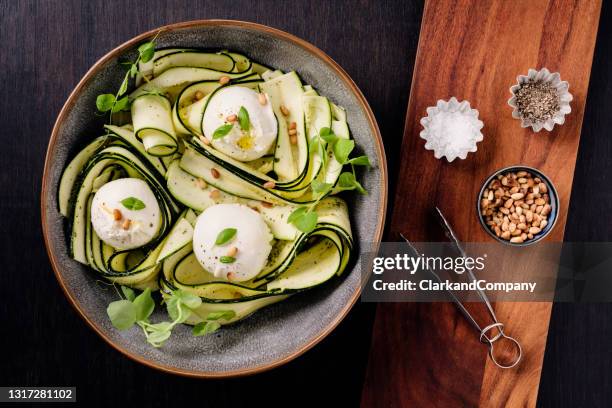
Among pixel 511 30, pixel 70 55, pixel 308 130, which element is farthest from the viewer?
pixel 70 55

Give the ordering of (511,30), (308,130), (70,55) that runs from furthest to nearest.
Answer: (70,55) < (511,30) < (308,130)

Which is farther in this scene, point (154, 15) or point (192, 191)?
point (154, 15)

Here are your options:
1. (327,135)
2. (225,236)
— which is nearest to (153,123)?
(225,236)

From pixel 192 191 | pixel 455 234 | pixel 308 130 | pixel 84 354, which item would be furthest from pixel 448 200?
pixel 84 354

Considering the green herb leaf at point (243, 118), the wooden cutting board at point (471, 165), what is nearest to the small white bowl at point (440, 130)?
the wooden cutting board at point (471, 165)

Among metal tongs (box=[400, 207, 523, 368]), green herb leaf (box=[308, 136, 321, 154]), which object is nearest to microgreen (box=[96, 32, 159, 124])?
green herb leaf (box=[308, 136, 321, 154])

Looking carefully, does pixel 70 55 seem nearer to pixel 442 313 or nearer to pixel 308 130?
pixel 308 130
